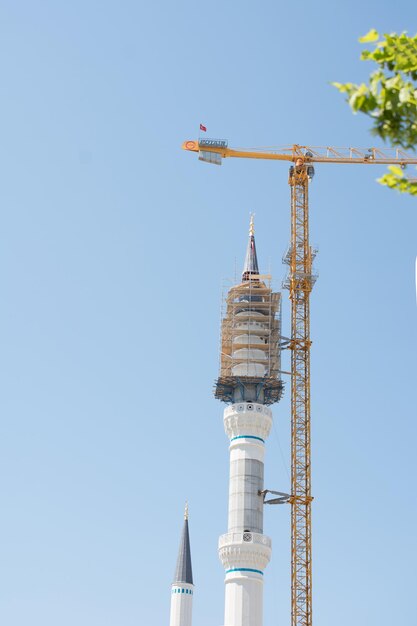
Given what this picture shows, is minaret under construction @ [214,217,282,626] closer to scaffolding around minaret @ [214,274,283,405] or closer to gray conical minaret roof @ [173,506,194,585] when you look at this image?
scaffolding around minaret @ [214,274,283,405]

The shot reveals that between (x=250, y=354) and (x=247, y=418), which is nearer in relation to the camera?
(x=247, y=418)

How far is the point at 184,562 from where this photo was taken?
4471 inches

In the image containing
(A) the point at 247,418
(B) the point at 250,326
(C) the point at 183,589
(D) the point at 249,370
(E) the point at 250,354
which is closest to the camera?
(A) the point at 247,418

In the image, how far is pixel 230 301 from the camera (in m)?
98.8

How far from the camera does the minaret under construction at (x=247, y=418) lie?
8681cm

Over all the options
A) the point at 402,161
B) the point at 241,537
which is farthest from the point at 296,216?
the point at 241,537

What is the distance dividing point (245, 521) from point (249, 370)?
1358 cm

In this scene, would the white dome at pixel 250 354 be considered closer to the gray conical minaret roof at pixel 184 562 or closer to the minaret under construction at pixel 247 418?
the minaret under construction at pixel 247 418

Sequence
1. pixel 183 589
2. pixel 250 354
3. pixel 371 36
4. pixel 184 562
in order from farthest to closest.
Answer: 1. pixel 184 562
2. pixel 183 589
3. pixel 250 354
4. pixel 371 36

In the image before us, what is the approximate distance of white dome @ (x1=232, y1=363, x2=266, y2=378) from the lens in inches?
3738

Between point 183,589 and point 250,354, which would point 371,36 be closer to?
point 250,354

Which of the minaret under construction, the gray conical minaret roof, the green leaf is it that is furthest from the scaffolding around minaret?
the green leaf

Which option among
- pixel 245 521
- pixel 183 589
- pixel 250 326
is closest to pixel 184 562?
pixel 183 589

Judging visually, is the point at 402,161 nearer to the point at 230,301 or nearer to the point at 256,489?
the point at 230,301
